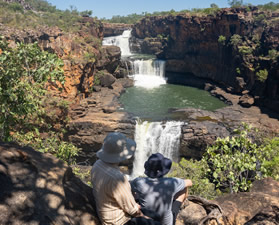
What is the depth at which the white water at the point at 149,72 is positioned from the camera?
34.7 metres

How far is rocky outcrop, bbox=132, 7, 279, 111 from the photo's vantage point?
23.8 m

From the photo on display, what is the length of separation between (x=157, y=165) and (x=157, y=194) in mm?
358

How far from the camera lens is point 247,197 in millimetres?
3922

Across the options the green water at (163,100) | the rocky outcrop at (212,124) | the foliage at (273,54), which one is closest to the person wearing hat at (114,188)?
the rocky outcrop at (212,124)

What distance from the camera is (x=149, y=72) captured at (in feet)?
119

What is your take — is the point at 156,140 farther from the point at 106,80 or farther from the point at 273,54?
the point at 273,54

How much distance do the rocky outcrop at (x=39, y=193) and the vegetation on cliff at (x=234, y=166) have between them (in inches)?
110

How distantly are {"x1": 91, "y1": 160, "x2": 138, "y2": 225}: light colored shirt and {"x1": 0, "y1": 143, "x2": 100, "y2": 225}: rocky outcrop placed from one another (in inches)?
10.5

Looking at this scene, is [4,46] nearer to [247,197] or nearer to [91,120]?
[247,197]

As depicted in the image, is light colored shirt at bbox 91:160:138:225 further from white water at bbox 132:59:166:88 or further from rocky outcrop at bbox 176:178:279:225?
white water at bbox 132:59:166:88

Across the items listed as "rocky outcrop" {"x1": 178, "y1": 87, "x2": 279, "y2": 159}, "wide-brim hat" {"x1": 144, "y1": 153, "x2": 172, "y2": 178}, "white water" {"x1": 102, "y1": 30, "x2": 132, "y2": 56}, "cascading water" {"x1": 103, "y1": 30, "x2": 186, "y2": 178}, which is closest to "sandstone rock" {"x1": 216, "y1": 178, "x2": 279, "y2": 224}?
"wide-brim hat" {"x1": 144, "y1": 153, "x2": 172, "y2": 178}

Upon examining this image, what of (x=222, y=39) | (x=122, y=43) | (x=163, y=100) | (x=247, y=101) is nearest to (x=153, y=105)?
(x=163, y=100)

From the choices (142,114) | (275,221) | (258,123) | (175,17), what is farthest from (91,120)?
(175,17)

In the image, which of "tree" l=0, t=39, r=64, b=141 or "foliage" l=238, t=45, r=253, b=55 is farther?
"foliage" l=238, t=45, r=253, b=55
